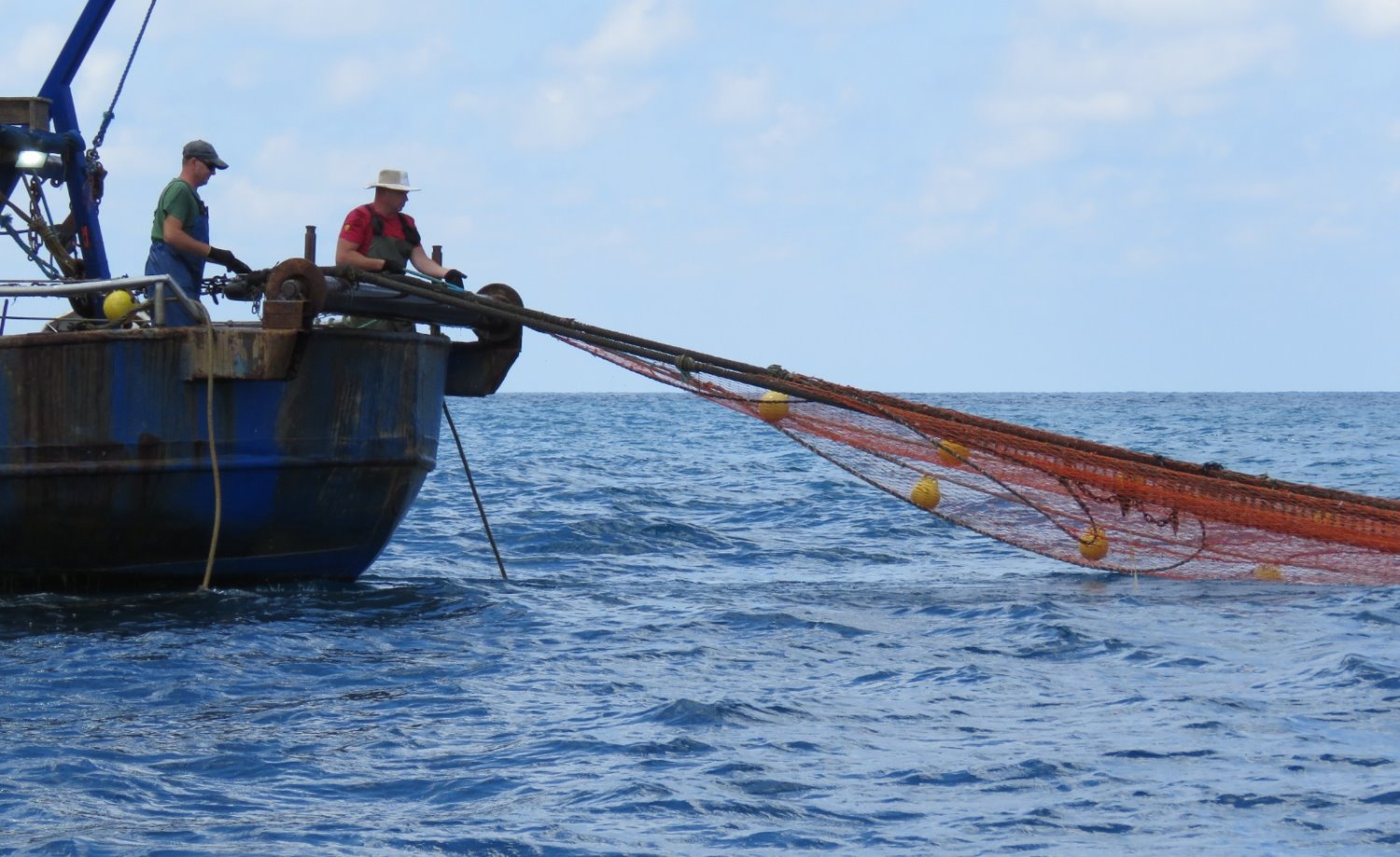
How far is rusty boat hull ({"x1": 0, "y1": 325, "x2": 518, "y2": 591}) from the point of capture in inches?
355

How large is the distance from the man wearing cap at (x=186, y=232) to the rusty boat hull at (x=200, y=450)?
0.64m

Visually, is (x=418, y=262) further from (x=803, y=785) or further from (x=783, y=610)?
(x=803, y=785)

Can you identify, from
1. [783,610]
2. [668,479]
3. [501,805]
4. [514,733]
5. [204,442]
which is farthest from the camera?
[668,479]

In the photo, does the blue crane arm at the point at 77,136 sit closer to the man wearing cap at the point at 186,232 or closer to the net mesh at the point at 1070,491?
the man wearing cap at the point at 186,232

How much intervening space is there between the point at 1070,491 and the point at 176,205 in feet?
19.0

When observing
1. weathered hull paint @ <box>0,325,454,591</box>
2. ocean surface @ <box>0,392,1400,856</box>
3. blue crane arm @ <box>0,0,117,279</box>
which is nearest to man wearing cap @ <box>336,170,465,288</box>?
weathered hull paint @ <box>0,325,454,591</box>

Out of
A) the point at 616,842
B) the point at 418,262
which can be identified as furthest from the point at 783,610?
the point at 616,842

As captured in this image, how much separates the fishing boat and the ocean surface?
0.31 m

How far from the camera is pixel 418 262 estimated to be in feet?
34.0

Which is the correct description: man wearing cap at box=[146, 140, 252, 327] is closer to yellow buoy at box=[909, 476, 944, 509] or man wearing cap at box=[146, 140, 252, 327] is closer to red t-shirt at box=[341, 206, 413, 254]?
red t-shirt at box=[341, 206, 413, 254]

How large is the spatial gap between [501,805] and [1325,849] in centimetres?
271

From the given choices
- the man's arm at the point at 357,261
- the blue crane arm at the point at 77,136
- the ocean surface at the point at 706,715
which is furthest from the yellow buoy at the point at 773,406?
the blue crane arm at the point at 77,136

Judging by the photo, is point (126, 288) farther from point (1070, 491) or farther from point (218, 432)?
point (1070, 491)

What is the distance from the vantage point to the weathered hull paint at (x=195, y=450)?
9.02 meters
